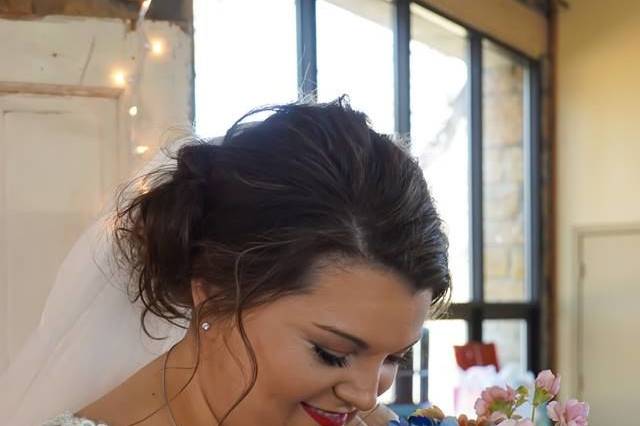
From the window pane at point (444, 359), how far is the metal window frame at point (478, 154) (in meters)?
0.04

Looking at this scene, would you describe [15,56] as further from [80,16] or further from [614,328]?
[614,328]

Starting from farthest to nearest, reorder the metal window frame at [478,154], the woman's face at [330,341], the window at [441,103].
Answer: the metal window frame at [478,154] < the window at [441,103] < the woman's face at [330,341]

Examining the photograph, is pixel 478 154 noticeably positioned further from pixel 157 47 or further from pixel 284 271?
pixel 284 271

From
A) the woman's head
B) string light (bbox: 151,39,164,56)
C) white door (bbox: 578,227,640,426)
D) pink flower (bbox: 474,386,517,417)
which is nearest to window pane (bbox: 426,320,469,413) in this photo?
white door (bbox: 578,227,640,426)

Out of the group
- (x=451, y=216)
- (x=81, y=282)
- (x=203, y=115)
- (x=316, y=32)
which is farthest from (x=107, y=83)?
(x=451, y=216)

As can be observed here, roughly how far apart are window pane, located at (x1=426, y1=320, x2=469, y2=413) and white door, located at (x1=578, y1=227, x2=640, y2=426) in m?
0.59

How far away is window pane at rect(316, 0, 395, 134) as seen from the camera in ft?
8.63

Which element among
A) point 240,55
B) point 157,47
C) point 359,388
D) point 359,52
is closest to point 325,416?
point 359,388

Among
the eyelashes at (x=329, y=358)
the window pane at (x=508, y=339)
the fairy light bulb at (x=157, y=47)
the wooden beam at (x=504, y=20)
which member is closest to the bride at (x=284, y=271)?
the eyelashes at (x=329, y=358)

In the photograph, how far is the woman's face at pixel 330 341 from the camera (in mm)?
795

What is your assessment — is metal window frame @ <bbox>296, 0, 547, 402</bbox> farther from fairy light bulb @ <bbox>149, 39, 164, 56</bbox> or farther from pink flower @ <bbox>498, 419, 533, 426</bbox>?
pink flower @ <bbox>498, 419, 533, 426</bbox>

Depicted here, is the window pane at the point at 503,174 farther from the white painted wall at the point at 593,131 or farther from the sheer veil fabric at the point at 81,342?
the sheer veil fabric at the point at 81,342

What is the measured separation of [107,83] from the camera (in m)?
1.75

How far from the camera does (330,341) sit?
794 mm
